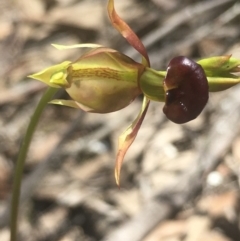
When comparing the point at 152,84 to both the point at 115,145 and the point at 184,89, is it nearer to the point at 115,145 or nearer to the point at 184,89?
the point at 184,89

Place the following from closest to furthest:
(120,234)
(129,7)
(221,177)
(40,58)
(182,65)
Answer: (182,65)
(120,234)
(221,177)
(40,58)
(129,7)

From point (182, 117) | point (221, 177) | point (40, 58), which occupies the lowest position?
point (221, 177)

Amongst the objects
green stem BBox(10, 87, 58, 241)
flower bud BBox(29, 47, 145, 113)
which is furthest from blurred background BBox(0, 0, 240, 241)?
flower bud BBox(29, 47, 145, 113)

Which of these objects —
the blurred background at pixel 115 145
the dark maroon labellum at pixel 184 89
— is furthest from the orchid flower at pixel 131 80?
the blurred background at pixel 115 145

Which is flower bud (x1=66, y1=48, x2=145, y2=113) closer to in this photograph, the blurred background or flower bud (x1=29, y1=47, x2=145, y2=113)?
flower bud (x1=29, y1=47, x2=145, y2=113)

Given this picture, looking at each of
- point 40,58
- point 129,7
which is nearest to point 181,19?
point 129,7

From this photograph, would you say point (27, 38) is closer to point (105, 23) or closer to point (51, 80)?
point (105, 23)
